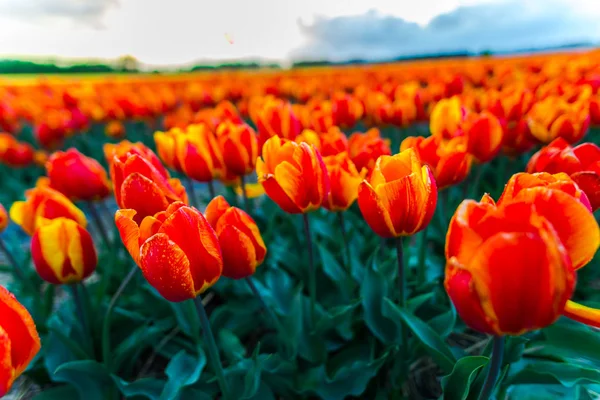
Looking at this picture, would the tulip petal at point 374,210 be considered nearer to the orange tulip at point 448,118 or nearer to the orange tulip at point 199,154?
the orange tulip at point 199,154

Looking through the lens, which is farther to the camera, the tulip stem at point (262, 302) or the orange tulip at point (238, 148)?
the orange tulip at point (238, 148)

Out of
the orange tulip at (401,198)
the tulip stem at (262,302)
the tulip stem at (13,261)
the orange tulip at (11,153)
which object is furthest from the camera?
the orange tulip at (11,153)

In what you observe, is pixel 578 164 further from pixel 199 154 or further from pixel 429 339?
pixel 199 154

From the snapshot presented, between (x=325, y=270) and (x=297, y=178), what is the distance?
61 centimetres

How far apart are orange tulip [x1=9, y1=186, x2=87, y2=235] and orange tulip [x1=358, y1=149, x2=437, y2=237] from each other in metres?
0.93

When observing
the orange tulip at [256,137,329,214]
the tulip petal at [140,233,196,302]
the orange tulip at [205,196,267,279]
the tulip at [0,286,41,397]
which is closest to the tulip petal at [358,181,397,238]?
the orange tulip at [256,137,329,214]

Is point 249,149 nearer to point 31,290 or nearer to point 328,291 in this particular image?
point 328,291

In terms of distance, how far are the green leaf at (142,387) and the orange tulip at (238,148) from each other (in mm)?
744

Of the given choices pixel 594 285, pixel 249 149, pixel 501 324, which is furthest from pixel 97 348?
pixel 594 285

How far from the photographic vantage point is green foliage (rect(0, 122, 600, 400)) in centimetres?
111

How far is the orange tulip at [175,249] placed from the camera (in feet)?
2.50

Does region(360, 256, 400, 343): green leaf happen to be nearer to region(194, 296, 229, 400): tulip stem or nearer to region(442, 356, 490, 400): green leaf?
region(442, 356, 490, 400): green leaf

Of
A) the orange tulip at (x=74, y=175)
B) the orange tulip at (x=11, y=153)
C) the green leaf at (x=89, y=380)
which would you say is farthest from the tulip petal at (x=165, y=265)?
the orange tulip at (x=11, y=153)

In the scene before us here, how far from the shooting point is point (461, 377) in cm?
94
